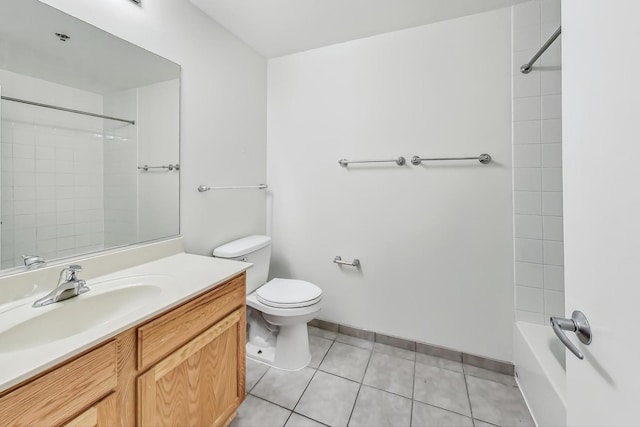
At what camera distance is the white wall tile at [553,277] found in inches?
60.4

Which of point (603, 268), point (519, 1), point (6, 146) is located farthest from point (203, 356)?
point (519, 1)

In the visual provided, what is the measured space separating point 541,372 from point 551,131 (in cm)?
129

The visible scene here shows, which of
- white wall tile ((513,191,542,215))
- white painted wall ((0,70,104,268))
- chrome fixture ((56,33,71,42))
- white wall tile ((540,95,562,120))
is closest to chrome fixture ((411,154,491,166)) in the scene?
white wall tile ((513,191,542,215))

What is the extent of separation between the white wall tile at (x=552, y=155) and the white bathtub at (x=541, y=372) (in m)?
0.95

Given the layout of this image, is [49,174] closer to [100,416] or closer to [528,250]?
[100,416]

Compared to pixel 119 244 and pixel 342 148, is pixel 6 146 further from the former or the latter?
pixel 342 148

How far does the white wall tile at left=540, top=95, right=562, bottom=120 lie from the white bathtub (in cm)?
123

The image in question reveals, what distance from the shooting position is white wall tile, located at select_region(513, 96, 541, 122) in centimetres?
154

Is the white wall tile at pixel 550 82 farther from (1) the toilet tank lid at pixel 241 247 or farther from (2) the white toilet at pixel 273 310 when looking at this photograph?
(1) the toilet tank lid at pixel 241 247

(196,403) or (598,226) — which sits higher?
(598,226)

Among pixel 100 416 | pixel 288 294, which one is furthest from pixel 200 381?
pixel 288 294

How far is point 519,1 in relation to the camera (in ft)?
4.99

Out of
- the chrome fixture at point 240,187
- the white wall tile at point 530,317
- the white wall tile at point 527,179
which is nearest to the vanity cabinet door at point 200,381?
the chrome fixture at point 240,187

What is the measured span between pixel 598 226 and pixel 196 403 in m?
1.32
